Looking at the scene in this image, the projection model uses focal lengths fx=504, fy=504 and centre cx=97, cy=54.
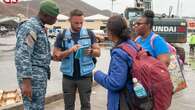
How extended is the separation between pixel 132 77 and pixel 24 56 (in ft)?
4.03

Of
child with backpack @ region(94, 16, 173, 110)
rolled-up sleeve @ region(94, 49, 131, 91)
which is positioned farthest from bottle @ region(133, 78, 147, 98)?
rolled-up sleeve @ region(94, 49, 131, 91)

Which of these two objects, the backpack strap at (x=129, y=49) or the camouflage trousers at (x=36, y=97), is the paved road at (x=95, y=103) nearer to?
the camouflage trousers at (x=36, y=97)

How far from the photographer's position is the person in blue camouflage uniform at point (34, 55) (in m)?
4.85

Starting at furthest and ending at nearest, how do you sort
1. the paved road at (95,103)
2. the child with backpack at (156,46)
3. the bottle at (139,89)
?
the paved road at (95,103)
the child with backpack at (156,46)
the bottle at (139,89)

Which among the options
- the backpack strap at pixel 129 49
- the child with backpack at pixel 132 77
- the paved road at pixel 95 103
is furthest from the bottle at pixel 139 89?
the paved road at pixel 95 103

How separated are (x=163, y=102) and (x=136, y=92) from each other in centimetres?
30

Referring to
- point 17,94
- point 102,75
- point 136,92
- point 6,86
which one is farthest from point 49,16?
point 6,86

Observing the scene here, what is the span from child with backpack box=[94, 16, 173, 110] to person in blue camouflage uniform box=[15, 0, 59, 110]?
35.1 inches

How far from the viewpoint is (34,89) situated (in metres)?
5.09

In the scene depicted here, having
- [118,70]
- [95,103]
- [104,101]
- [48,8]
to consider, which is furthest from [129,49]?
[104,101]

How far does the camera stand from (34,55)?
16.5 feet

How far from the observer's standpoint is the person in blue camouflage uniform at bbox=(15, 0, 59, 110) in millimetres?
4848

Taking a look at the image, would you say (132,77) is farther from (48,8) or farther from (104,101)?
(104,101)

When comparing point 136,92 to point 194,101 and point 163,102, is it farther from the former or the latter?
point 194,101
